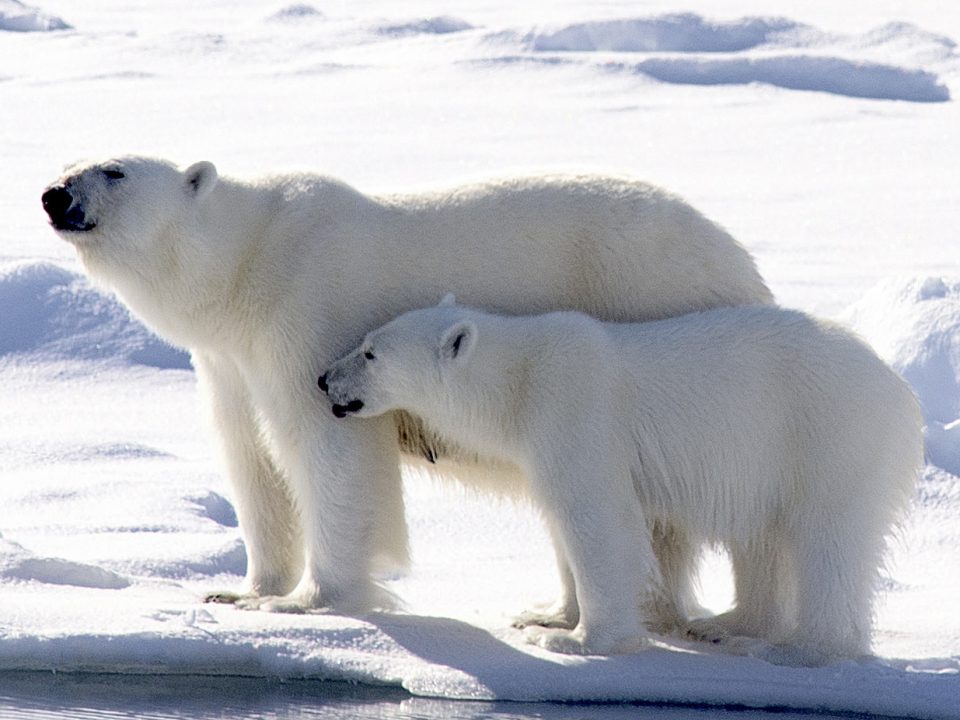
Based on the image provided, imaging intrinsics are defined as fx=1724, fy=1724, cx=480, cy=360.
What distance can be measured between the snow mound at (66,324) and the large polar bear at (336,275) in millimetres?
2942

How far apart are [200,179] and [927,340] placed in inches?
142

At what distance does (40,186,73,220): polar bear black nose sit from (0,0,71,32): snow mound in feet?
55.1

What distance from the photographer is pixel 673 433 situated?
5027 millimetres

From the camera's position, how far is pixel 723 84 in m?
17.0

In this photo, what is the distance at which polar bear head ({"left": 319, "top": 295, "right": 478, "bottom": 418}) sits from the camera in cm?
502

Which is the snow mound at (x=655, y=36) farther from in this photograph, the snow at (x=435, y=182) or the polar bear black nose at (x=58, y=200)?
the polar bear black nose at (x=58, y=200)

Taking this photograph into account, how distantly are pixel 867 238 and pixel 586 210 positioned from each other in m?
5.83

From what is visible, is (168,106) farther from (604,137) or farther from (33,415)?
(33,415)

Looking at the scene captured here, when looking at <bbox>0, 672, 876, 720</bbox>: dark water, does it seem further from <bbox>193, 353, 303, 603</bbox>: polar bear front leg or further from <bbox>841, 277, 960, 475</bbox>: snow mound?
<bbox>841, 277, 960, 475</bbox>: snow mound

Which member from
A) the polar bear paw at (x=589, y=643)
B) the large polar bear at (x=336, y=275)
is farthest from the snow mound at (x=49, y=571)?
the polar bear paw at (x=589, y=643)

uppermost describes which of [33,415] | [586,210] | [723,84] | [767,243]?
[723,84]

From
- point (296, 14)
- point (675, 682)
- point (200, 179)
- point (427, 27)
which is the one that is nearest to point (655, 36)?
point (427, 27)

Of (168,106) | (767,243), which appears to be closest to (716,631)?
(767,243)

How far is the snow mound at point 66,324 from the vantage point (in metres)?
8.34
